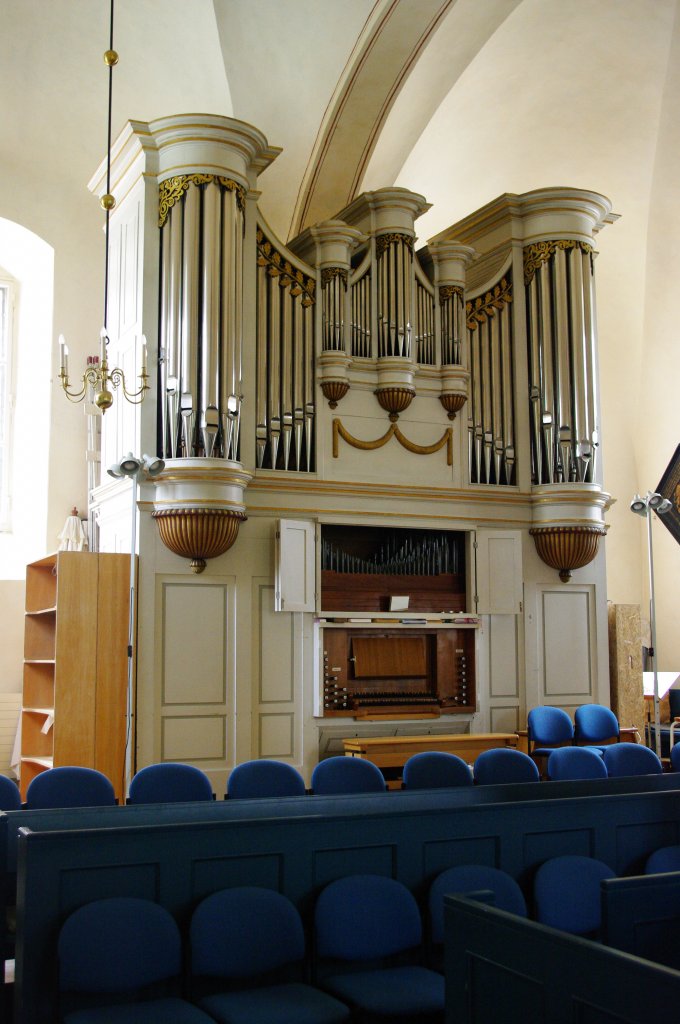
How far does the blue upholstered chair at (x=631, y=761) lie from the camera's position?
8070 millimetres

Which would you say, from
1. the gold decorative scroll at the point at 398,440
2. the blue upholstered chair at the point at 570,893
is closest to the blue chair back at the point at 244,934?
the blue upholstered chair at the point at 570,893

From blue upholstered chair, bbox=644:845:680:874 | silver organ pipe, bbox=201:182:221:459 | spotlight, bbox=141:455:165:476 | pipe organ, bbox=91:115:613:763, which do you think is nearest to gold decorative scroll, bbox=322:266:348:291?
pipe organ, bbox=91:115:613:763

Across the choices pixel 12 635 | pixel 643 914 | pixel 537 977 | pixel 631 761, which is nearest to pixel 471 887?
pixel 643 914

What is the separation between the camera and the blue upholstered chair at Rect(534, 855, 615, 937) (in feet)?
16.8

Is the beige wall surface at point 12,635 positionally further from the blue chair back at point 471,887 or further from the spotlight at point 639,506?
the blue chair back at point 471,887

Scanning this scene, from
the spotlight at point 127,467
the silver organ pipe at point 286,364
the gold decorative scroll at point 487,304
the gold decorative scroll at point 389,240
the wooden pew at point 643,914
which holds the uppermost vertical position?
the gold decorative scroll at point 389,240

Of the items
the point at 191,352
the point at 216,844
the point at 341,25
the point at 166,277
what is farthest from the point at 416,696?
the point at 341,25

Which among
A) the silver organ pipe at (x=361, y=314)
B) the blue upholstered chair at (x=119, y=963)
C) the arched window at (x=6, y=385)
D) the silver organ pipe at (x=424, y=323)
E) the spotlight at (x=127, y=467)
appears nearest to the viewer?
the blue upholstered chair at (x=119, y=963)

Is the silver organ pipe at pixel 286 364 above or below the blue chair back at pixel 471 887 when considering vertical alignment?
above

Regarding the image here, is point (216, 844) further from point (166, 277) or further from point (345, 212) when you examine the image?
point (345, 212)

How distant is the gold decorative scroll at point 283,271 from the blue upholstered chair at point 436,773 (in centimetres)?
531

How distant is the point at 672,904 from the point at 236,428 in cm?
667

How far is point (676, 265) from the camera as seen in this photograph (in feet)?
53.7

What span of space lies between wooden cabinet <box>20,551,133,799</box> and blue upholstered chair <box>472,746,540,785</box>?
3569 mm
